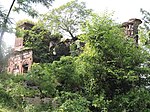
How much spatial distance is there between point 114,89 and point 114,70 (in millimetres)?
595

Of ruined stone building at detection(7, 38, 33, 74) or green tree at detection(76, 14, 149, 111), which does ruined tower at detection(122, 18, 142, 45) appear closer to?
green tree at detection(76, 14, 149, 111)

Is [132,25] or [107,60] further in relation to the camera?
[132,25]

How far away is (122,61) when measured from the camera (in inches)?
310

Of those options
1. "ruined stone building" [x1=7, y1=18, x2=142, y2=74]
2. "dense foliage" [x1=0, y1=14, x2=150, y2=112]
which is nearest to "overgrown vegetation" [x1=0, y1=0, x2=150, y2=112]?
"dense foliage" [x1=0, y1=14, x2=150, y2=112]

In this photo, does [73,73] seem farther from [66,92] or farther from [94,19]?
[94,19]

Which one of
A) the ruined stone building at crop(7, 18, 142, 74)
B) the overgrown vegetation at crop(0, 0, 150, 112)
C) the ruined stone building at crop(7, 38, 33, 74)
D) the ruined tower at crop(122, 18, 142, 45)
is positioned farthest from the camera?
the ruined stone building at crop(7, 38, 33, 74)

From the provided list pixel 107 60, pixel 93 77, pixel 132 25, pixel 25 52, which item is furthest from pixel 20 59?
pixel 107 60

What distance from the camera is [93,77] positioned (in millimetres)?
8039

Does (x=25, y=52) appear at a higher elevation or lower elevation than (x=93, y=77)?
higher

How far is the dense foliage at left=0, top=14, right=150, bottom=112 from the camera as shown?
7781 mm

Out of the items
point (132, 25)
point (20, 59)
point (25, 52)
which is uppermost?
point (132, 25)

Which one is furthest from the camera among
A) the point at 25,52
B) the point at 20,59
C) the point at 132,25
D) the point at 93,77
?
the point at 20,59

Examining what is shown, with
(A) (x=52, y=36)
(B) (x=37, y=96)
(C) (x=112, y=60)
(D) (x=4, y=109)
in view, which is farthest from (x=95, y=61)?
(A) (x=52, y=36)

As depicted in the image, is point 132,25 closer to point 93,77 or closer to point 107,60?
point 107,60
